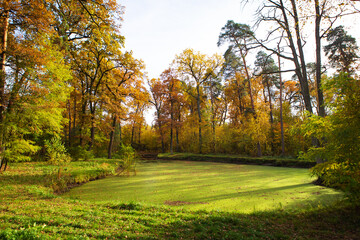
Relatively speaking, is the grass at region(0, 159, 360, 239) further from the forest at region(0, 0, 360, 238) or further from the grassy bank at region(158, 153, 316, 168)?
the grassy bank at region(158, 153, 316, 168)

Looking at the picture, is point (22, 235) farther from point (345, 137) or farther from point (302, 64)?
point (302, 64)

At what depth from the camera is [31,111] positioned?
709cm

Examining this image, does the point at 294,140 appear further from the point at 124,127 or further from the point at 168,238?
the point at 124,127

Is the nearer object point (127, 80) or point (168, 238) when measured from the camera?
point (168, 238)

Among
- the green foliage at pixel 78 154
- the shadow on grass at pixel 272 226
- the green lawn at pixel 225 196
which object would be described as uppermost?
the green foliage at pixel 78 154

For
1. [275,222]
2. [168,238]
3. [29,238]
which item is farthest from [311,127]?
[29,238]

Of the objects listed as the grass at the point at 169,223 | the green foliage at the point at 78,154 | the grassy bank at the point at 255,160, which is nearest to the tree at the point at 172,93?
the grassy bank at the point at 255,160

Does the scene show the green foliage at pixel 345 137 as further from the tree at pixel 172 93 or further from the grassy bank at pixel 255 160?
the tree at pixel 172 93

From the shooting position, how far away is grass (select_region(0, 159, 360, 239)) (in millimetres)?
2697

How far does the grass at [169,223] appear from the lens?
8.85 ft

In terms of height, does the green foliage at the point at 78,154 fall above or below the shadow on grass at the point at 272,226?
above

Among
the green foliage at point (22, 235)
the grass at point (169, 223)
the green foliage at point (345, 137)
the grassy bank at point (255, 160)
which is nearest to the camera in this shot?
the green foliage at point (22, 235)

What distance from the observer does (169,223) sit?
3.42 metres

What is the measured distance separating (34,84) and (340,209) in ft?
36.1
